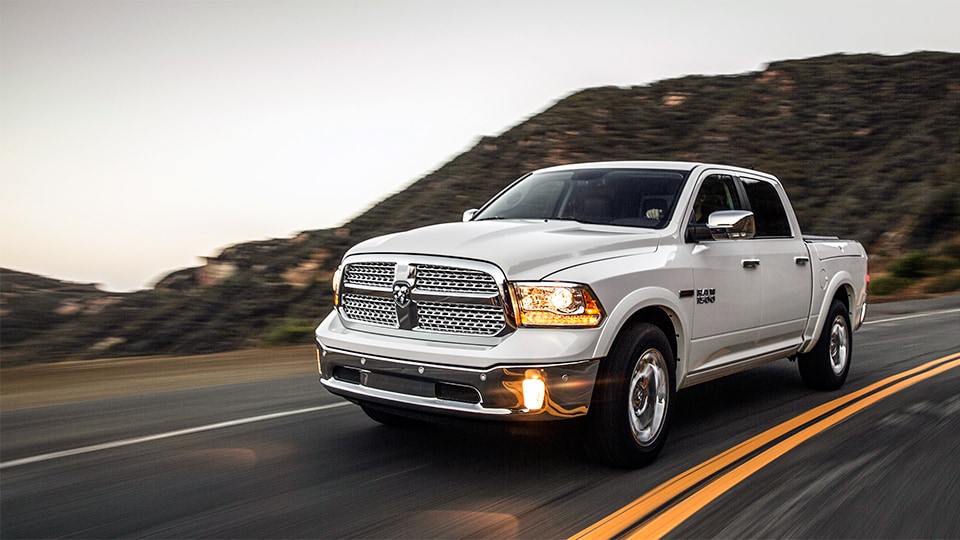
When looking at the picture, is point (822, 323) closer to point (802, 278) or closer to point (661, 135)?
point (802, 278)

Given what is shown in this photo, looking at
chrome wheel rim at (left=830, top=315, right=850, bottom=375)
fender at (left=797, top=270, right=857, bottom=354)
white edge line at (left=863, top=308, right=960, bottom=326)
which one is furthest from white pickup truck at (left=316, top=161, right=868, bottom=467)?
white edge line at (left=863, top=308, right=960, bottom=326)

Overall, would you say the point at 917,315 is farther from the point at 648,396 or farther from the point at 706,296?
the point at 648,396

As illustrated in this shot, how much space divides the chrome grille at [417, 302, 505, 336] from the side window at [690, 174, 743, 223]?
191 cm

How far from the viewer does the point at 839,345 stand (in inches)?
332

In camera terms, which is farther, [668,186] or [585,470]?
[668,186]

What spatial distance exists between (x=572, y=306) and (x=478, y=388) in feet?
2.21

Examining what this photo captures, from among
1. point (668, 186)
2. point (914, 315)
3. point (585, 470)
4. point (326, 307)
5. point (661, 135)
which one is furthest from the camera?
point (661, 135)

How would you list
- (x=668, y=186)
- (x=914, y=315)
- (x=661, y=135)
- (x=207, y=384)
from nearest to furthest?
(x=668, y=186) < (x=207, y=384) < (x=914, y=315) < (x=661, y=135)

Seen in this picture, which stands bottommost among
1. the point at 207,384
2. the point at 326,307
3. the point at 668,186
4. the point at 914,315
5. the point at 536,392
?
the point at 326,307

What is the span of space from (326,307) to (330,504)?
119 feet

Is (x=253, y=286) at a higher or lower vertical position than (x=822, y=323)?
lower

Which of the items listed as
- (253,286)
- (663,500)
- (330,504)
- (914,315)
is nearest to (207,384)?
(330,504)

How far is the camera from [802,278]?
24.8 ft

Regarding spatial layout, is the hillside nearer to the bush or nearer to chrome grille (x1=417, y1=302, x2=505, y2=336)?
the bush
